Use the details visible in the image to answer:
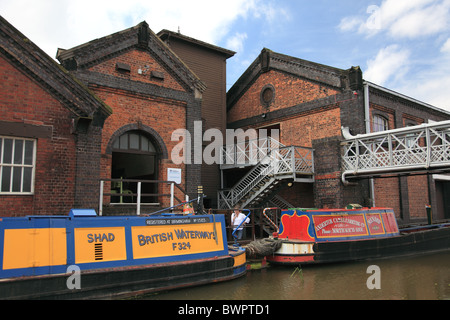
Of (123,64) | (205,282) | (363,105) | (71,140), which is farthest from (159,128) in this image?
(363,105)

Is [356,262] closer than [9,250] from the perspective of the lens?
No

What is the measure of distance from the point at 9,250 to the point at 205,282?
4.05 metres

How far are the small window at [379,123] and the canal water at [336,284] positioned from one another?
810 centimetres

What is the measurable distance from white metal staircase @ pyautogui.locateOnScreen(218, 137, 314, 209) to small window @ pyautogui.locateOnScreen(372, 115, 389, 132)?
3.65 metres

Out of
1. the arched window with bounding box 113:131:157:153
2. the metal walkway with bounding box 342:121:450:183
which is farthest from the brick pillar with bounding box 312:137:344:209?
the arched window with bounding box 113:131:157:153

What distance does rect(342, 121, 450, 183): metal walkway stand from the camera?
1388 centimetres

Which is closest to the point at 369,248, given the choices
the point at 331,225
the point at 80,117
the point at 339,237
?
the point at 339,237

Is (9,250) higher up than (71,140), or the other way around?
(71,140)

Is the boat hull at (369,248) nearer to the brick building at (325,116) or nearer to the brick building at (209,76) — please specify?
the brick building at (325,116)

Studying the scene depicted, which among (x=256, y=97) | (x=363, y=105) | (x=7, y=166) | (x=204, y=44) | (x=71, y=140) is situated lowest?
(x=7, y=166)

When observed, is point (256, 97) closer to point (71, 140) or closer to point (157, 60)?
point (157, 60)

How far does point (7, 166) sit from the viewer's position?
965cm

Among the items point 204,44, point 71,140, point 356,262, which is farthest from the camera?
point 204,44

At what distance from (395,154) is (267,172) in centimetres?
518
